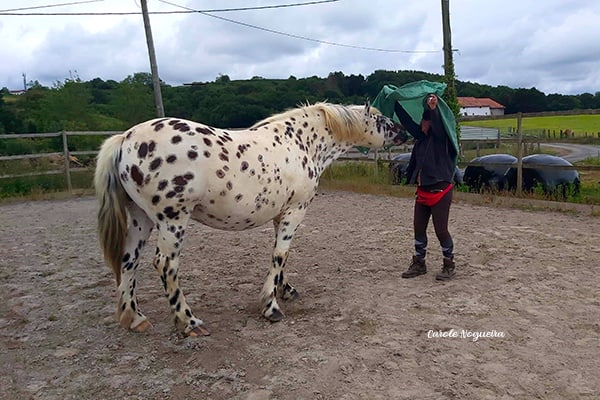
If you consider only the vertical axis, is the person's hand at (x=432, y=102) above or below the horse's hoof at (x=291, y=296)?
above

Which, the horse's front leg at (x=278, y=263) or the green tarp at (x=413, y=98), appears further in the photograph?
the green tarp at (x=413, y=98)

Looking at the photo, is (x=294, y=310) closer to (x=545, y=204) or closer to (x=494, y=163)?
→ (x=545, y=204)

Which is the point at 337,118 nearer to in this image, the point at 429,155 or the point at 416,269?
the point at 429,155

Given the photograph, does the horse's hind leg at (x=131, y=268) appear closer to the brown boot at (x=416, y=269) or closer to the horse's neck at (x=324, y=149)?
the horse's neck at (x=324, y=149)

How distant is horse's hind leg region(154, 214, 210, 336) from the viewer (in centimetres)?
346

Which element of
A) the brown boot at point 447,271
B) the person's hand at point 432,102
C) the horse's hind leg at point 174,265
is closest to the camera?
the horse's hind leg at point 174,265

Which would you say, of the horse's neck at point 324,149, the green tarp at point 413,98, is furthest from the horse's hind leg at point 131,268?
the green tarp at point 413,98

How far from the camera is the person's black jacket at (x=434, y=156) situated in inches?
178

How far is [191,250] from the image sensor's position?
626 cm

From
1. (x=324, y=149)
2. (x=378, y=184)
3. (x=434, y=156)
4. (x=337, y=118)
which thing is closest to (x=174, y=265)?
(x=324, y=149)

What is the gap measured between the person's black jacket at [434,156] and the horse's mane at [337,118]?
607mm

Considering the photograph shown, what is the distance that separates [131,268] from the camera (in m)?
3.78

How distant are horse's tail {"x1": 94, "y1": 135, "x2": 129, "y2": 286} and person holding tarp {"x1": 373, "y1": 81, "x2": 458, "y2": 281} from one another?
263cm

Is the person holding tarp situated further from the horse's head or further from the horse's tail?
the horse's tail
